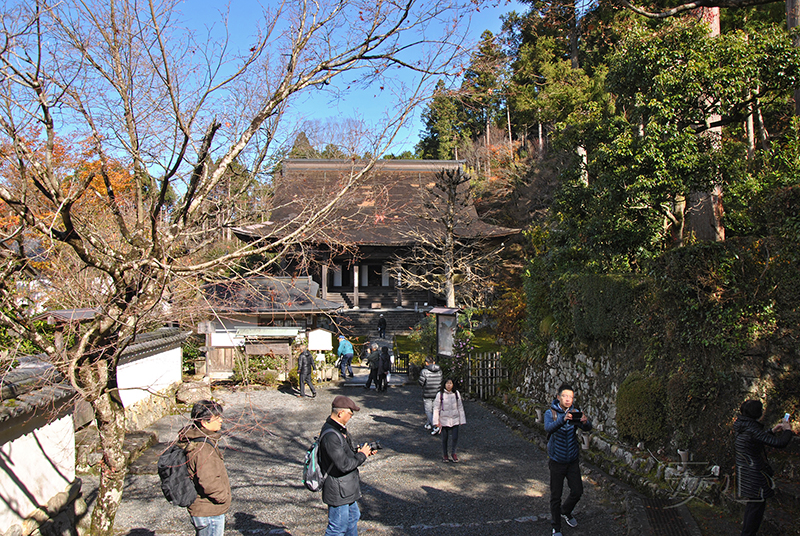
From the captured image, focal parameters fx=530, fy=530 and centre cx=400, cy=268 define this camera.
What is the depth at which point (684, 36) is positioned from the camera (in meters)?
8.17

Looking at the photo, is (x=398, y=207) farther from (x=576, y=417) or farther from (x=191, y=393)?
(x=576, y=417)

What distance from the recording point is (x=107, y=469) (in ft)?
14.8

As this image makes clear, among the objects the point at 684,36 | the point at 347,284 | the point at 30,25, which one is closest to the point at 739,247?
the point at 684,36

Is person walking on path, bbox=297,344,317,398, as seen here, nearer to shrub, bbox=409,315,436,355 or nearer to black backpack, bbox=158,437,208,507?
shrub, bbox=409,315,436,355

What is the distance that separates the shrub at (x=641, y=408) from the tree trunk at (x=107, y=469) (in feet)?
19.2

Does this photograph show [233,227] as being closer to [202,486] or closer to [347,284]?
[202,486]

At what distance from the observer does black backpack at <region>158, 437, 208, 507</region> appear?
12.7 feet

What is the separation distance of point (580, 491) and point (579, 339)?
4.50 meters

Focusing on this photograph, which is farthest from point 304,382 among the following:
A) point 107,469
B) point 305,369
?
point 107,469

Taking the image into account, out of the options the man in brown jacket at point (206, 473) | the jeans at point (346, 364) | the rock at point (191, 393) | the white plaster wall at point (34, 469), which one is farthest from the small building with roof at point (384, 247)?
the man in brown jacket at point (206, 473)

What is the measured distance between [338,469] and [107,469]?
81.1 inches

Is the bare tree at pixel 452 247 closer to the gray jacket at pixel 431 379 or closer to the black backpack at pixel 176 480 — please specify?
the gray jacket at pixel 431 379

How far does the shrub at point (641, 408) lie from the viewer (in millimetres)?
6523

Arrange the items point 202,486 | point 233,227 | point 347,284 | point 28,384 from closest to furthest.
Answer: point 202,486 → point 28,384 → point 233,227 → point 347,284
